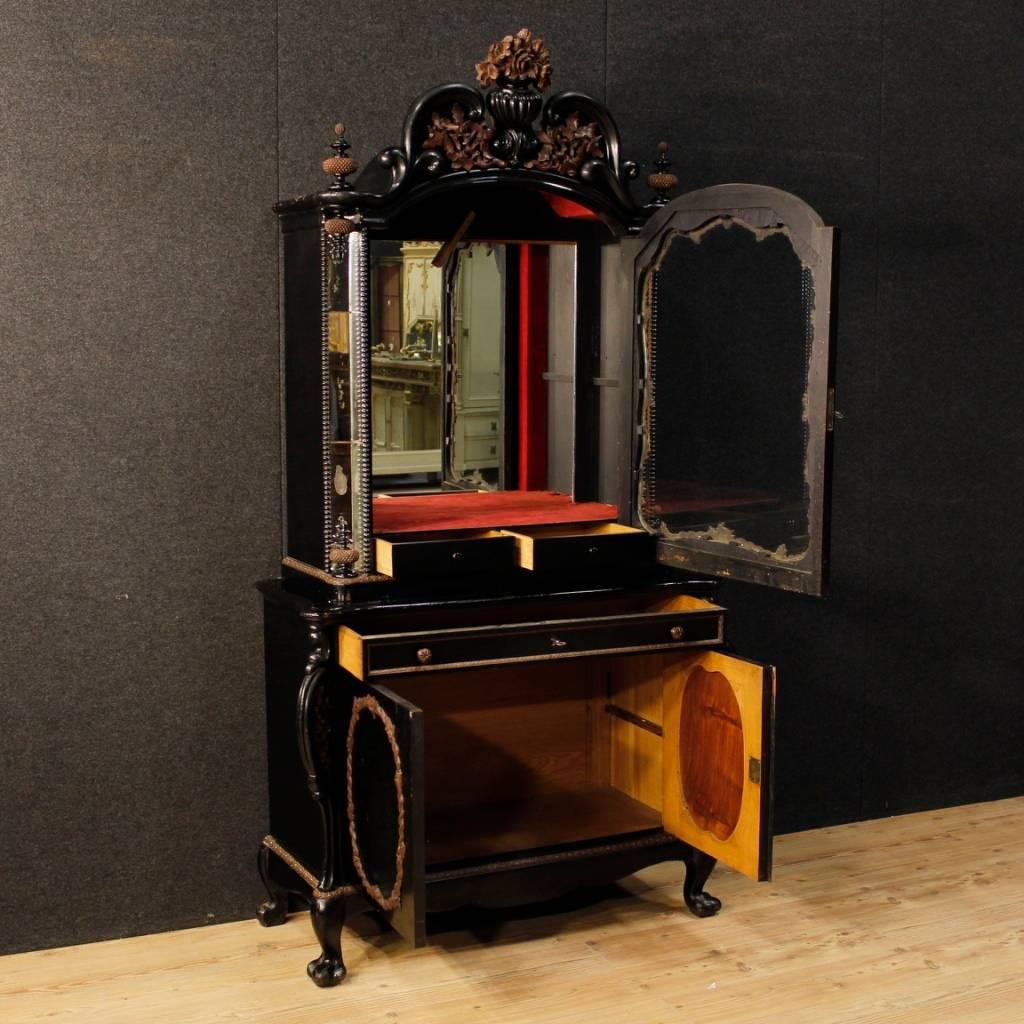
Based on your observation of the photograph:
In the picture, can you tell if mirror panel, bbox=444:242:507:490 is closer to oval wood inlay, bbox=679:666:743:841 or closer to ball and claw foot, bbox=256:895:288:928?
oval wood inlay, bbox=679:666:743:841

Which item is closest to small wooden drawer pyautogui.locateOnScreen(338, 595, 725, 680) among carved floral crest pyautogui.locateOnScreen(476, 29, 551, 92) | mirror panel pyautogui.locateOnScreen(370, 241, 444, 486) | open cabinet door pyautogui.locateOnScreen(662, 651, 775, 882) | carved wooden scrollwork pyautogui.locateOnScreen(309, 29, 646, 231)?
open cabinet door pyautogui.locateOnScreen(662, 651, 775, 882)

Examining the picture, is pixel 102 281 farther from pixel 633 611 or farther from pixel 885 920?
pixel 885 920

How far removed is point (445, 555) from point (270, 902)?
1057 mm

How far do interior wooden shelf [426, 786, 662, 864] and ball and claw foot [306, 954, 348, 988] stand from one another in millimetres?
311

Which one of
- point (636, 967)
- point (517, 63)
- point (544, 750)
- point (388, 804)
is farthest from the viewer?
point (544, 750)

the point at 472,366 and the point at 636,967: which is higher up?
the point at 472,366

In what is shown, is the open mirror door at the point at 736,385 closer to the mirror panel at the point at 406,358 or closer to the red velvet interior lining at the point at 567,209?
the red velvet interior lining at the point at 567,209

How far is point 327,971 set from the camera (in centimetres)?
332

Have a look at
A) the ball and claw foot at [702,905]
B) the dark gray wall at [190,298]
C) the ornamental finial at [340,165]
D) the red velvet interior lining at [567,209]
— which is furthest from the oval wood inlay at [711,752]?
the ornamental finial at [340,165]

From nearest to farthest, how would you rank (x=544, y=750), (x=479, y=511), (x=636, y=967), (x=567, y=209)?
(x=636, y=967)
(x=479, y=511)
(x=567, y=209)
(x=544, y=750)

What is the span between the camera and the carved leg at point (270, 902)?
3.64 m

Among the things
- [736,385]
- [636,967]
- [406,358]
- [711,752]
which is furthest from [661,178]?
[636,967]

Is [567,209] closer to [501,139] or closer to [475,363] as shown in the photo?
[501,139]

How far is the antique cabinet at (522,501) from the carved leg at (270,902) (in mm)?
14
